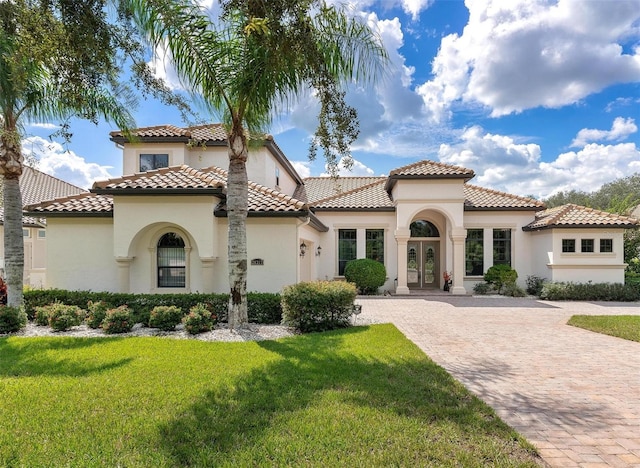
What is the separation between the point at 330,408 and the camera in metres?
4.87

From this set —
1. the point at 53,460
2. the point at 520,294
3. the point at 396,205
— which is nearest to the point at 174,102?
the point at 53,460

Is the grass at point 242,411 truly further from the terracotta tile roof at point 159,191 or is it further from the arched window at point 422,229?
the arched window at point 422,229

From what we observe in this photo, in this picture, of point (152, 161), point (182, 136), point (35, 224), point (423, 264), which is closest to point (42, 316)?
point (152, 161)

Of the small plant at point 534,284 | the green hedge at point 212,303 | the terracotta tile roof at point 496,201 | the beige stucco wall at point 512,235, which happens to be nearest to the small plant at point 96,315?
the green hedge at point 212,303

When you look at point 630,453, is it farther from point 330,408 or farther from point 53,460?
point 53,460

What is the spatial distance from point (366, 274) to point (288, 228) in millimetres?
7315

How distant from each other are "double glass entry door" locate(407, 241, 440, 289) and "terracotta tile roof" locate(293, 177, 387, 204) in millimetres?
6288

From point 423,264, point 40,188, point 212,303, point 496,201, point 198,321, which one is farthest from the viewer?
point 40,188

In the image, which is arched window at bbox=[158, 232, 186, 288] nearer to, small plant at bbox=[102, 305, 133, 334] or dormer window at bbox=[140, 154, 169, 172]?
small plant at bbox=[102, 305, 133, 334]

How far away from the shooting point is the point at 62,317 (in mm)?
9812

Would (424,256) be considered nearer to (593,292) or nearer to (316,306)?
(593,292)

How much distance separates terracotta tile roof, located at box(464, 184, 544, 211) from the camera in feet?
63.9

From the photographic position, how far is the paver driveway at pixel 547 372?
4281 millimetres

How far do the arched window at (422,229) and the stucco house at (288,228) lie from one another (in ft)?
0.21
